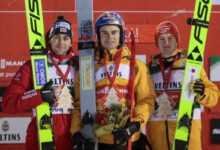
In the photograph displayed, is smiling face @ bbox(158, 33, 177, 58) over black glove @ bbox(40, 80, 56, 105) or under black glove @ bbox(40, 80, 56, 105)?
over

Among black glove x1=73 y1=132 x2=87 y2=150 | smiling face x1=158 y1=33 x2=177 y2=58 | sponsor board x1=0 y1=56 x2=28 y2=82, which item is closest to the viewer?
black glove x1=73 y1=132 x2=87 y2=150

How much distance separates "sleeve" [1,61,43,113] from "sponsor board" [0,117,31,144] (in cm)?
189

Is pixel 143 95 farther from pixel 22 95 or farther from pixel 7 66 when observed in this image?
pixel 7 66

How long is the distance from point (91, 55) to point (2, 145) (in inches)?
104

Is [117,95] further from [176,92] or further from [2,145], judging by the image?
[2,145]

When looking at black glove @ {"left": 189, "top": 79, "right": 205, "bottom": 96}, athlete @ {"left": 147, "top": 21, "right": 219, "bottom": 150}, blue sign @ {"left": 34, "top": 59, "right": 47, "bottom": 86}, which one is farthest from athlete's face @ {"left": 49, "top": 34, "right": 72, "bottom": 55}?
black glove @ {"left": 189, "top": 79, "right": 205, "bottom": 96}

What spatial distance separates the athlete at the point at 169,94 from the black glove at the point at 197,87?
0.10 feet

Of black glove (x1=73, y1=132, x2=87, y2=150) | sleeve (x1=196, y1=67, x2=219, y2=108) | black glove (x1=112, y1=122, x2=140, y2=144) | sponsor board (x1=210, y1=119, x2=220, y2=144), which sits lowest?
sponsor board (x1=210, y1=119, x2=220, y2=144)

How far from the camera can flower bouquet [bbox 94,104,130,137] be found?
213cm

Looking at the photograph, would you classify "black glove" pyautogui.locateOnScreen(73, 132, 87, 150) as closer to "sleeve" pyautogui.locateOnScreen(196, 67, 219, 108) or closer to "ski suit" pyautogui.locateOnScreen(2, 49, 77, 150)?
"ski suit" pyautogui.locateOnScreen(2, 49, 77, 150)

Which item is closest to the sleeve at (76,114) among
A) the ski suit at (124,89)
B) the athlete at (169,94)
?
the ski suit at (124,89)

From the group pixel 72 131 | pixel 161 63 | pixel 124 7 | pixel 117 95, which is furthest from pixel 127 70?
pixel 124 7

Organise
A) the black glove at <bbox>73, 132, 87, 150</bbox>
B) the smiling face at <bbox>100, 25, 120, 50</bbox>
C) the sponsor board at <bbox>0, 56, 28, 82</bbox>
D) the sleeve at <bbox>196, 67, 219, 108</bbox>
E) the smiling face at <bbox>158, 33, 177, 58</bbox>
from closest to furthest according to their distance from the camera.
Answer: the black glove at <bbox>73, 132, 87, 150</bbox> → the smiling face at <bbox>100, 25, 120, 50</bbox> → the sleeve at <bbox>196, 67, 219, 108</bbox> → the smiling face at <bbox>158, 33, 177, 58</bbox> → the sponsor board at <bbox>0, 56, 28, 82</bbox>

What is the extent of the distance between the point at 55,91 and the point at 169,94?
106cm
